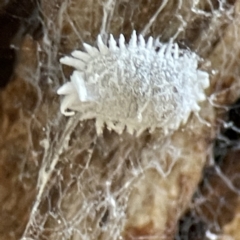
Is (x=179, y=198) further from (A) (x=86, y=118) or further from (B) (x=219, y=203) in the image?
(A) (x=86, y=118)

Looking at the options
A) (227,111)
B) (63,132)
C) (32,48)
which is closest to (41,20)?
(32,48)

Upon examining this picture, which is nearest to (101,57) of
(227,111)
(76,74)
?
(76,74)

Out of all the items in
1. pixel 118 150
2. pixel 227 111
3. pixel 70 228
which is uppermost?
pixel 227 111

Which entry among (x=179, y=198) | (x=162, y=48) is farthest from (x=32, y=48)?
(x=179, y=198)

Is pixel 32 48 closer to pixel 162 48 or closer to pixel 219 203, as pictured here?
pixel 162 48

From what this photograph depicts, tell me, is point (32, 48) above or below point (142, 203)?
above
